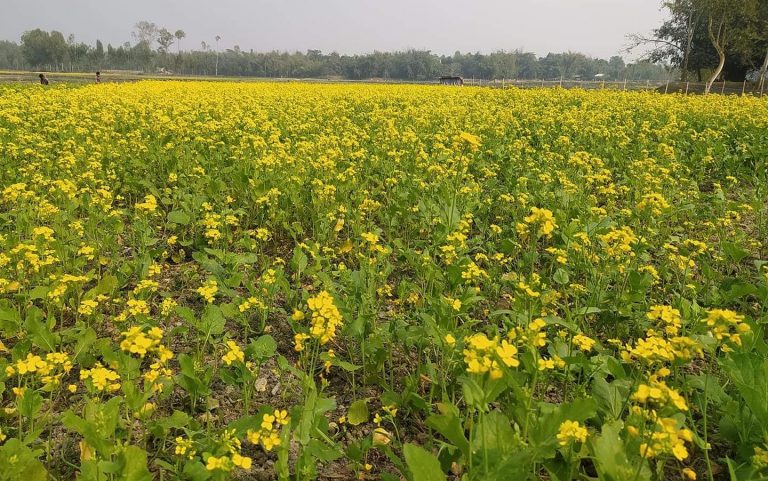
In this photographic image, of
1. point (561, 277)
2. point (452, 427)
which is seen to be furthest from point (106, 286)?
point (561, 277)

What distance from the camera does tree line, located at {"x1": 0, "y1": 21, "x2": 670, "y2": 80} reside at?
4190 inches

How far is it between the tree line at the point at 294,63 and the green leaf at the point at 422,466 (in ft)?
353

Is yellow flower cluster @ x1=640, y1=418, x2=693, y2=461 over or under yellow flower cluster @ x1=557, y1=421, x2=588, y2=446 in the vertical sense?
over

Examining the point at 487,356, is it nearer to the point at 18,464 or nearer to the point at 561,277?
the point at 18,464

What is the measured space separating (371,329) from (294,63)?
13637 cm

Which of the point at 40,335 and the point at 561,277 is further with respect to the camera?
the point at 561,277

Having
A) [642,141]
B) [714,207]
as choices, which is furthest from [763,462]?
[642,141]

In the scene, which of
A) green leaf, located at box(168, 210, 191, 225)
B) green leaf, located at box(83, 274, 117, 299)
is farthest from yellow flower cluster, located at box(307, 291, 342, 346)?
green leaf, located at box(168, 210, 191, 225)

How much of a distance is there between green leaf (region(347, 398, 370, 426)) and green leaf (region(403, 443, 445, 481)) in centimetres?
93

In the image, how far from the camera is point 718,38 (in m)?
32.6

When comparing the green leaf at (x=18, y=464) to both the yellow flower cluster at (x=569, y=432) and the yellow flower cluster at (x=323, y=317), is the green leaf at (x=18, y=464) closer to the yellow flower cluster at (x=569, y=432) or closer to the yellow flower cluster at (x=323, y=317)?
the yellow flower cluster at (x=323, y=317)

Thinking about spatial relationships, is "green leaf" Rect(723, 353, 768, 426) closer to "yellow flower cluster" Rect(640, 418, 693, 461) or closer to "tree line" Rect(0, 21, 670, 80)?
"yellow flower cluster" Rect(640, 418, 693, 461)

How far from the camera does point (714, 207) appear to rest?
5.68 meters

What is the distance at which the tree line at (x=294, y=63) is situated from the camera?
106m
